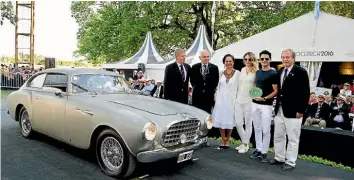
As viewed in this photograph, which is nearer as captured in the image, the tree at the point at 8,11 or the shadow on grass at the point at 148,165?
the shadow on grass at the point at 148,165

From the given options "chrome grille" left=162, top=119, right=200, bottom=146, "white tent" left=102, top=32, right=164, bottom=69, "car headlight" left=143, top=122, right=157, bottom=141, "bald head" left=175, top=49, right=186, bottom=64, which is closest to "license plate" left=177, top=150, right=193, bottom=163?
"chrome grille" left=162, top=119, right=200, bottom=146

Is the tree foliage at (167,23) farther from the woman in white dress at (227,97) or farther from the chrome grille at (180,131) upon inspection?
the chrome grille at (180,131)

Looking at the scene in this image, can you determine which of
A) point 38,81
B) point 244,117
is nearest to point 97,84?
point 38,81

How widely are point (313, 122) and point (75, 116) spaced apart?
19.8 feet

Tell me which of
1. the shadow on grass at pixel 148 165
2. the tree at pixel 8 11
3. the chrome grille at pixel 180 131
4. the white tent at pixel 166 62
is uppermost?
the tree at pixel 8 11

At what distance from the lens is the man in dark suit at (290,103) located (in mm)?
4879

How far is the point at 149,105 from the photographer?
15.8 ft

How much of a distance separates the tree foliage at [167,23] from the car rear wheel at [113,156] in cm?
1927

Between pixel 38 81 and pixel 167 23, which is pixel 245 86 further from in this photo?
pixel 167 23

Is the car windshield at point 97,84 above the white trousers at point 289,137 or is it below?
above

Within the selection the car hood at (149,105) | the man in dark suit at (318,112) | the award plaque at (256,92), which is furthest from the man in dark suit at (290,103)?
the man in dark suit at (318,112)

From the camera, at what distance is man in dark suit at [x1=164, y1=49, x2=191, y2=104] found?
20.7 feet

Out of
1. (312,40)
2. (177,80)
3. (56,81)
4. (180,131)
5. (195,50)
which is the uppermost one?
(312,40)

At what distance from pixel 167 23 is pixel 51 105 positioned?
20.8m
